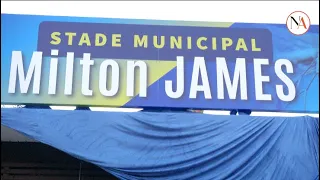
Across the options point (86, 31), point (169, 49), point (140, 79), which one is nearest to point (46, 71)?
point (86, 31)

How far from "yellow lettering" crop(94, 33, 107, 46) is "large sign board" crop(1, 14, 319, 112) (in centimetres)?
1

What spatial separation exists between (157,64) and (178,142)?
44.2 inches

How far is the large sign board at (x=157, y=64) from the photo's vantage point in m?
5.78

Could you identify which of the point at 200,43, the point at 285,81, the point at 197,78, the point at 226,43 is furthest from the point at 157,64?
the point at 285,81

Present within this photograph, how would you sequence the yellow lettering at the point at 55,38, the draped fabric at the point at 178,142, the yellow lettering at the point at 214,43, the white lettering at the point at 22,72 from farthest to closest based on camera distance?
the yellow lettering at the point at 214,43, the yellow lettering at the point at 55,38, the white lettering at the point at 22,72, the draped fabric at the point at 178,142

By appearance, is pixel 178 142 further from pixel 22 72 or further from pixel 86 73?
pixel 22 72

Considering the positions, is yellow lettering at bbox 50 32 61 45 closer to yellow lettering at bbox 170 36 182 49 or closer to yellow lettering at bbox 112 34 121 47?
yellow lettering at bbox 112 34 121 47

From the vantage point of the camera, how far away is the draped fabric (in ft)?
17.3

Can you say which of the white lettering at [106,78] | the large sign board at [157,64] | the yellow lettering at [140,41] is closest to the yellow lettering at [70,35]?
the large sign board at [157,64]

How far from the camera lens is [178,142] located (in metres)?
5.42

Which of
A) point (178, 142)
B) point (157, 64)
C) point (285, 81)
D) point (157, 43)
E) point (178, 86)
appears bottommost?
point (178, 142)

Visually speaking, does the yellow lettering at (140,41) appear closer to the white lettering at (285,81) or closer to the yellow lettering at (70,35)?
the yellow lettering at (70,35)

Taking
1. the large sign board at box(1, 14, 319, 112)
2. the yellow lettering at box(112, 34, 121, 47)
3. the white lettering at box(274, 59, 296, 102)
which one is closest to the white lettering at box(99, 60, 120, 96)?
the large sign board at box(1, 14, 319, 112)

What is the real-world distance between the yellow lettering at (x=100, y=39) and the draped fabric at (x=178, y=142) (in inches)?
40.9
